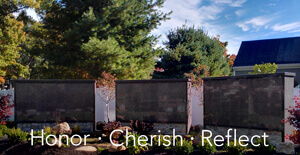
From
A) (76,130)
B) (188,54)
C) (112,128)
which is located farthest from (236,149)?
(188,54)

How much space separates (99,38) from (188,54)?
379 inches

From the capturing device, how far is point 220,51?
106 ft

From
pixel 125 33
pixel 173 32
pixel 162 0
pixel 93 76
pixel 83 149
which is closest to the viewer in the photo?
pixel 83 149

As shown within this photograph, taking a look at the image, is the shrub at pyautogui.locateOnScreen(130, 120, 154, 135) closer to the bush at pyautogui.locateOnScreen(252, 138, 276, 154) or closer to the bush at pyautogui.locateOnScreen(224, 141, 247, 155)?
the bush at pyautogui.locateOnScreen(224, 141, 247, 155)

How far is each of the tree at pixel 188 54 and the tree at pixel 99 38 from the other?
120 inches

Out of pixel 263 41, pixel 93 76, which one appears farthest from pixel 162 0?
pixel 263 41

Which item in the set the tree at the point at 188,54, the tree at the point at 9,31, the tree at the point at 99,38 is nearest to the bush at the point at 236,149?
the tree at the point at 99,38

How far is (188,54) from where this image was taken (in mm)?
26453

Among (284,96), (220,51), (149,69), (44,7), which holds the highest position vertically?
(44,7)

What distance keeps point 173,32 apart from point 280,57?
13.0 meters

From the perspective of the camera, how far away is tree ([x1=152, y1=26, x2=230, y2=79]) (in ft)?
87.3

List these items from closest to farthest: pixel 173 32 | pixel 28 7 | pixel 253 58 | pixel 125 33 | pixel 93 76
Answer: pixel 93 76 → pixel 125 33 → pixel 28 7 → pixel 173 32 → pixel 253 58

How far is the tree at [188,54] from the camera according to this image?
2661 cm

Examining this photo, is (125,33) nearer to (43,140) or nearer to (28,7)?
(28,7)
